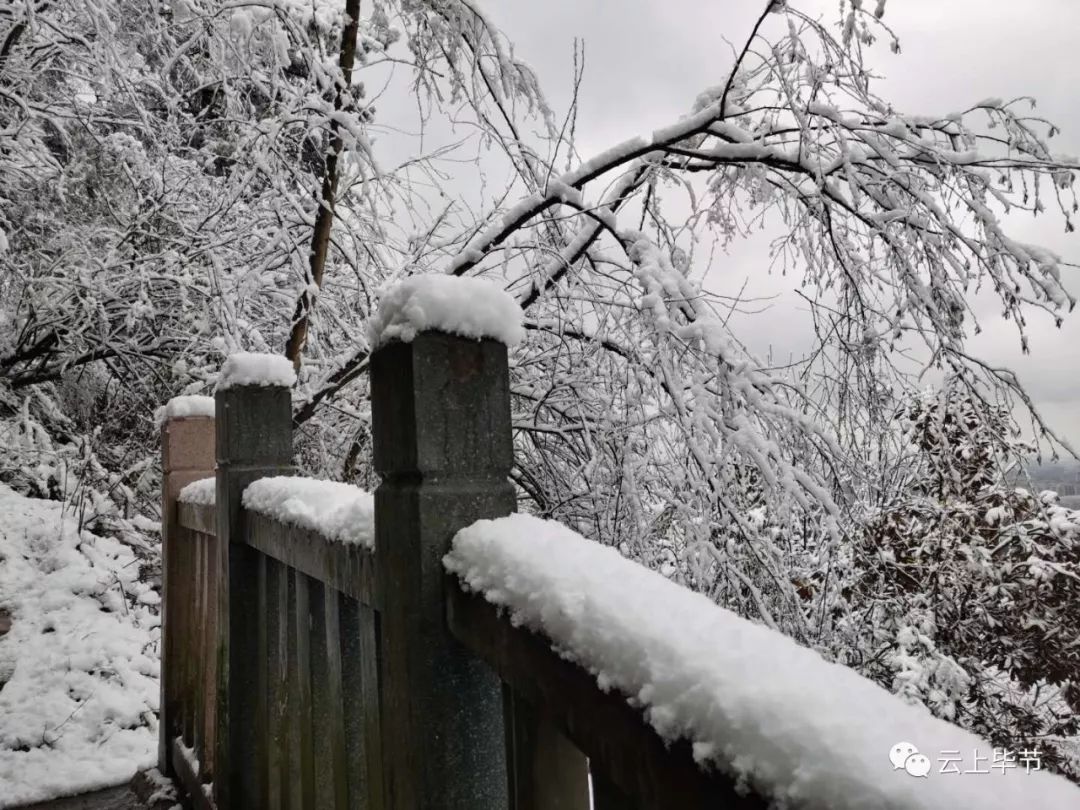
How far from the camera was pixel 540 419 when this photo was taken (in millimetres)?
4473

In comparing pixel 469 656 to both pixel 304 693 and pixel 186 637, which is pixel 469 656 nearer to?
pixel 304 693

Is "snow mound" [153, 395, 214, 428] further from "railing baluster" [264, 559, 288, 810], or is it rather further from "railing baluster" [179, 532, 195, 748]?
"railing baluster" [264, 559, 288, 810]

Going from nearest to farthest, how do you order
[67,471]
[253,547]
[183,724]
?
1. [253,547]
2. [183,724]
3. [67,471]

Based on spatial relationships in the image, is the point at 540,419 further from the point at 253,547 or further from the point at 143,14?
the point at 143,14

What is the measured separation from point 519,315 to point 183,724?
2942 millimetres

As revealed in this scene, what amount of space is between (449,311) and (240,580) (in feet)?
4.93

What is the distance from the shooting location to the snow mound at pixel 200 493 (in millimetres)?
2912

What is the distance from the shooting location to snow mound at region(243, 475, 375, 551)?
57.9 inches

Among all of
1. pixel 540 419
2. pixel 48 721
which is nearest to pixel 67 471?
pixel 48 721

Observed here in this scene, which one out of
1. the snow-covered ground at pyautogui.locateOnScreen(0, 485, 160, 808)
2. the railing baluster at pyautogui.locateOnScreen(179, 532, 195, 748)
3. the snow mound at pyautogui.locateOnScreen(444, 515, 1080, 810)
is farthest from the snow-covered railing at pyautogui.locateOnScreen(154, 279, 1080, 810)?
the snow-covered ground at pyautogui.locateOnScreen(0, 485, 160, 808)

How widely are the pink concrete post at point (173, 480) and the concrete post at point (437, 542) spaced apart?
2.58 meters

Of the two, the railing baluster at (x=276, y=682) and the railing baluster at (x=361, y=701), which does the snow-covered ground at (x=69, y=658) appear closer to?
the railing baluster at (x=276, y=682)

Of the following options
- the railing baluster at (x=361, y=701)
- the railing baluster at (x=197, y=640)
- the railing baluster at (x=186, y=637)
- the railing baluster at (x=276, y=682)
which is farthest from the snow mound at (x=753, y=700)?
the railing baluster at (x=186, y=637)

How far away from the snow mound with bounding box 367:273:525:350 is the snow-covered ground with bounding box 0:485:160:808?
3914mm
